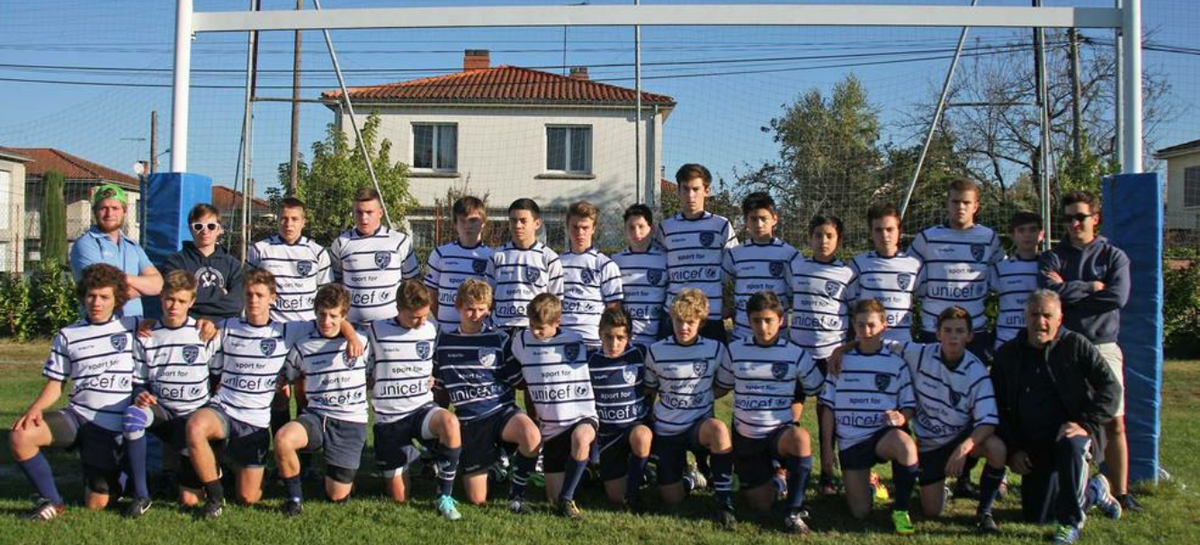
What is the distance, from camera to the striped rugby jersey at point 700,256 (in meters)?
5.15

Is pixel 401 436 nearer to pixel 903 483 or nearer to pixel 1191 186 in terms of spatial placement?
pixel 903 483

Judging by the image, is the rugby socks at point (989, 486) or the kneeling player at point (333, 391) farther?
the kneeling player at point (333, 391)

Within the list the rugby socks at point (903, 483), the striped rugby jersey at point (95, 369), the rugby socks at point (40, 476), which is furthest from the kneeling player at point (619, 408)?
the rugby socks at point (40, 476)

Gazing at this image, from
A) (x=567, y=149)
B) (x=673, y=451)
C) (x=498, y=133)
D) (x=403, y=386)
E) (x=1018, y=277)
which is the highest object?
(x=498, y=133)

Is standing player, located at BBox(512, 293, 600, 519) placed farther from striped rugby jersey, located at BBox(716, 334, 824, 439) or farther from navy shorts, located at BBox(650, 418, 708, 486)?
striped rugby jersey, located at BBox(716, 334, 824, 439)

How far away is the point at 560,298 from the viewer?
504 cm

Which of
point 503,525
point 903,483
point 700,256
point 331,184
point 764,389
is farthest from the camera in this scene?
point 331,184

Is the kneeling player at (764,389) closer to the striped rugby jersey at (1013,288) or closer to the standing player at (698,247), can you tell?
the standing player at (698,247)

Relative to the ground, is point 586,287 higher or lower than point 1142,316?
higher

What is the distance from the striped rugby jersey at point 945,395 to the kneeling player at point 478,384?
6.48 feet

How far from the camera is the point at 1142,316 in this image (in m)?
5.06

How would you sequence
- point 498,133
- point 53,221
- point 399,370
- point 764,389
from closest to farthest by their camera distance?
point 764,389
point 399,370
point 498,133
point 53,221

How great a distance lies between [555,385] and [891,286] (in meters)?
1.88

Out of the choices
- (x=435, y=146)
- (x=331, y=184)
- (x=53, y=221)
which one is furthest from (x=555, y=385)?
(x=53, y=221)
